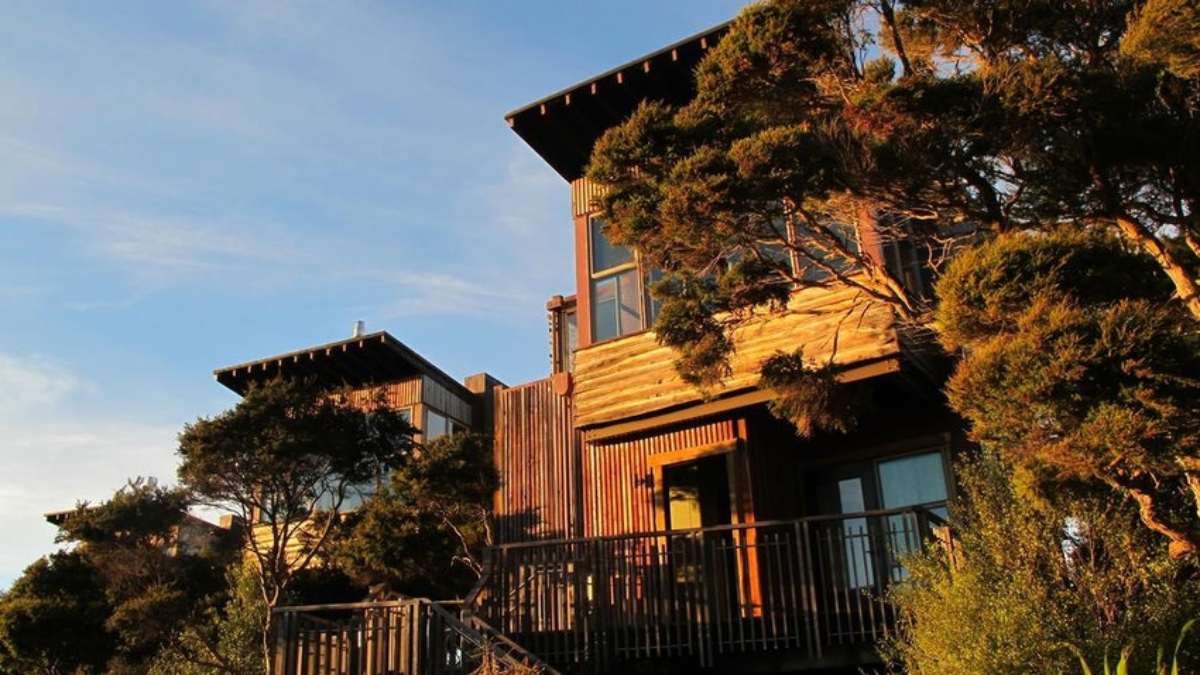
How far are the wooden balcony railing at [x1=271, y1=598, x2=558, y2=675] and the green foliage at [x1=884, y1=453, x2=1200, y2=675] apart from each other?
132 inches

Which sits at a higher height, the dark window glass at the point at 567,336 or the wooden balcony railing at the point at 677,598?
the dark window glass at the point at 567,336

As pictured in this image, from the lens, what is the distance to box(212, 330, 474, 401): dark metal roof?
1991cm

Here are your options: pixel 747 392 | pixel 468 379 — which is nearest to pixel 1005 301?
pixel 747 392

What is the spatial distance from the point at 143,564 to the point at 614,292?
907 cm

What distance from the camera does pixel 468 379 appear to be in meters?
20.8

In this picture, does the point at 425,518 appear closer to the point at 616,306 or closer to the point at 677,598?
the point at 616,306

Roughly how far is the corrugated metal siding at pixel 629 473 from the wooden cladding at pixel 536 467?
161 centimetres

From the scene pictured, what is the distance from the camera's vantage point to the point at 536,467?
51.5ft

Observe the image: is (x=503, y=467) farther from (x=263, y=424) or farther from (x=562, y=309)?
(x=263, y=424)

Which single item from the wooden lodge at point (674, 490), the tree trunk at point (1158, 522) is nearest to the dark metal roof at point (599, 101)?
the wooden lodge at point (674, 490)

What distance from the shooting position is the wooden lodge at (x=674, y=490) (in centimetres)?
1006

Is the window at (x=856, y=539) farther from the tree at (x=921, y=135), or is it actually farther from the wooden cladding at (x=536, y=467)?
the wooden cladding at (x=536, y=467)

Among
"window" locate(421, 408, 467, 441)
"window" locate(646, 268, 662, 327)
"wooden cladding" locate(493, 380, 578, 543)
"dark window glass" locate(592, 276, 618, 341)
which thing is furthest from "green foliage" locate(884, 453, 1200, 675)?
"window" locate(421, 408, 467, 441)

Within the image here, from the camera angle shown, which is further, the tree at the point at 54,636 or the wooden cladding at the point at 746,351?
the tree at the point at 54,636
